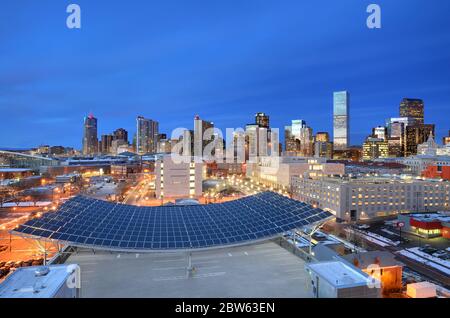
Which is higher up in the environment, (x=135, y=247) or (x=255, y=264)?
(x=135, y=247)

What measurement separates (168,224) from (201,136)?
130882 millimetres

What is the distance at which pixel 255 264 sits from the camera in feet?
42.1

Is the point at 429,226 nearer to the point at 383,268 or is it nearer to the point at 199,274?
the point at 383,268

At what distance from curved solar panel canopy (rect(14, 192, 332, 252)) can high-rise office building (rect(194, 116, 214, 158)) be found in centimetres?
9249

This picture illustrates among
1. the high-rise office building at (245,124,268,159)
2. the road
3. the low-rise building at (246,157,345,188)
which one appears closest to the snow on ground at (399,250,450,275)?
the road

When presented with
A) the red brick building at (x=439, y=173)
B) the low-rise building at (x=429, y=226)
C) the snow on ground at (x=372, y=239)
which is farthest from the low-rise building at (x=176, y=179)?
the red brick building at (x=439, y=173)

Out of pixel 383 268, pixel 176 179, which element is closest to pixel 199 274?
pixel 383 268

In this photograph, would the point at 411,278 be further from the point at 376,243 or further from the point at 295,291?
the point at 295,291

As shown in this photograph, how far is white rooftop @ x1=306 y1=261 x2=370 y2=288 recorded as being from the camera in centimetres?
866

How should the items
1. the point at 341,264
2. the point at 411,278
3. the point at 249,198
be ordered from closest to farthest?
1. the point at 341,264
2. the point at 249,198
3. the point at 411,278

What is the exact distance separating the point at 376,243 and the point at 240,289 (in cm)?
2325

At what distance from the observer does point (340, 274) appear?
30.2 feet

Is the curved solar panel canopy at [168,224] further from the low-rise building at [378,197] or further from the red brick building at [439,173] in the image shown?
the red brick building at [439,173]
